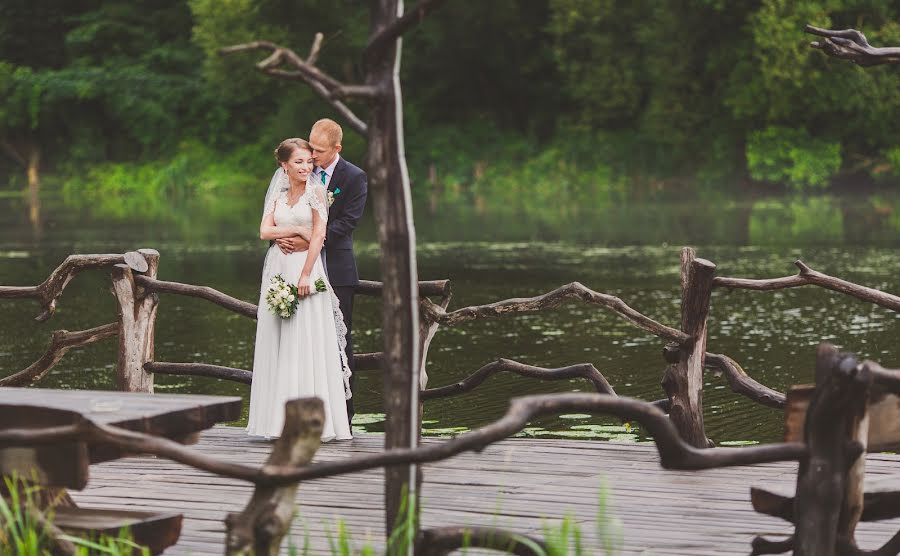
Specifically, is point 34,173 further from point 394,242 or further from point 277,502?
point 277,502

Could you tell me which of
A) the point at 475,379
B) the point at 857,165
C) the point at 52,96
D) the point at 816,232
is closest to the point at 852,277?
the point at 816,232

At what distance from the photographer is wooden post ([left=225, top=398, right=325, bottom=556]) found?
14.7ft

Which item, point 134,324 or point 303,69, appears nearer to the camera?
point 303,69

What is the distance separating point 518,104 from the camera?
55.6m

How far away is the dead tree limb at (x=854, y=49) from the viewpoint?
667 centimetres

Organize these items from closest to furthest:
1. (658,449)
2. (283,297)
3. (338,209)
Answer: (658,449) < (283,297) < (338,209)

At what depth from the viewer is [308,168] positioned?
8.19 metres

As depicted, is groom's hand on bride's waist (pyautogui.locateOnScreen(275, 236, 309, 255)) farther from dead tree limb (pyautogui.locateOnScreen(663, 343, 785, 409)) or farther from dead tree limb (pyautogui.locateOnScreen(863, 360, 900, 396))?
dead tree limb (pyautogui.locateOnScreen(863, 360, 900, 396))

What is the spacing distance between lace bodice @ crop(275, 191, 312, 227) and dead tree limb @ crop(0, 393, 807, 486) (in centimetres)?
361

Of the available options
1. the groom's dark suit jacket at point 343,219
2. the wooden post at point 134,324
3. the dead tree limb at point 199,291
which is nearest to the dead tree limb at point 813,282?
the groom's dark suit jacket at point 343,219

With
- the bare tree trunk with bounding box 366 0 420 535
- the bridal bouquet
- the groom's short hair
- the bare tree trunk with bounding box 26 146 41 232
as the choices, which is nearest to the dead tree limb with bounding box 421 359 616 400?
the bridal bouquet

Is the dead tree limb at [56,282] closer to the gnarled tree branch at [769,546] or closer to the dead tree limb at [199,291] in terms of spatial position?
the dead tree limb at [199,291]

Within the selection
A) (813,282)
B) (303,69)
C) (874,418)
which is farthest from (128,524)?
(813,282)

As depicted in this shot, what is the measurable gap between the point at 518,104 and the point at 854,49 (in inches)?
1928
